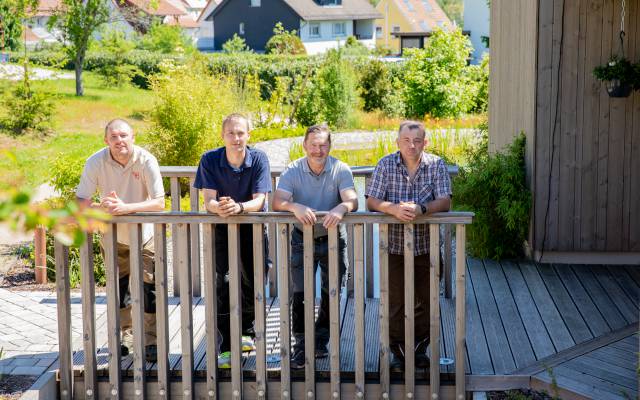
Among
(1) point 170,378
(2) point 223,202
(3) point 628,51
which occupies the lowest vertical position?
(1) point 170,378

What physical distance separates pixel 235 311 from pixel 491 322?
168 cm

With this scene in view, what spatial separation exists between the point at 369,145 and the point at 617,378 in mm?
11465

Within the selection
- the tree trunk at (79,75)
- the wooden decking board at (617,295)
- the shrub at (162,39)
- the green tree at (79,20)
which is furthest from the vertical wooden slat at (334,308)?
the shrub at (162,39)

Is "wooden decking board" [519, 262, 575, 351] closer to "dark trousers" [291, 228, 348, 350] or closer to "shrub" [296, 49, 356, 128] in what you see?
"dark trousers" [291, 228, 348, 350]

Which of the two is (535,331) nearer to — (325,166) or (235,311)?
(325,166)

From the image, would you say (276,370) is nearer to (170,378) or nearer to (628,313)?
(170,378)

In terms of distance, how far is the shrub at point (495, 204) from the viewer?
6801 mm

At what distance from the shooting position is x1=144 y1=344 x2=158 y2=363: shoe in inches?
189

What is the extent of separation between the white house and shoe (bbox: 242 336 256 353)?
139ft

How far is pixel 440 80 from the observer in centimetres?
2103

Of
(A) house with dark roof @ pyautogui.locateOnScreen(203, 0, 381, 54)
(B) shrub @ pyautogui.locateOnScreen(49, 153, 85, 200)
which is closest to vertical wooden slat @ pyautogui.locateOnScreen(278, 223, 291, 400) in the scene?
(B) shrub @ pyautogui.locateOnScreen(49, 153, 85, 200)

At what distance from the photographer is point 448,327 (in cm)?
519

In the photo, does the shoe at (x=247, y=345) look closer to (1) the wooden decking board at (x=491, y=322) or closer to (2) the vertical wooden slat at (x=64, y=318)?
(2) the vertical wooden slat at (x=64, y=318)

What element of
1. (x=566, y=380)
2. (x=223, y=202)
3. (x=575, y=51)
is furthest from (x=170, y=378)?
(x=575, y=51)
